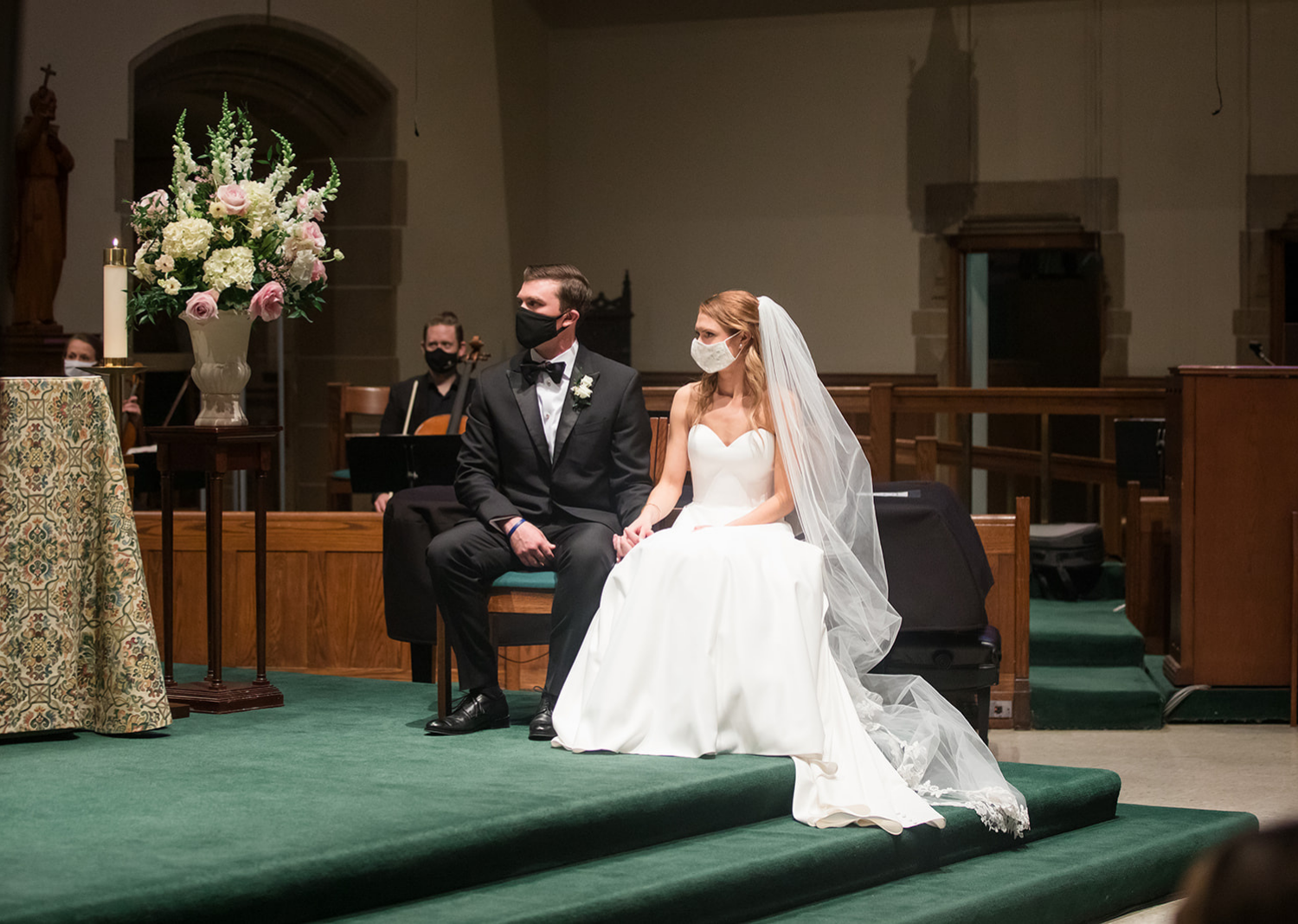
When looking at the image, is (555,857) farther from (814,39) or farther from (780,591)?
(814,39)

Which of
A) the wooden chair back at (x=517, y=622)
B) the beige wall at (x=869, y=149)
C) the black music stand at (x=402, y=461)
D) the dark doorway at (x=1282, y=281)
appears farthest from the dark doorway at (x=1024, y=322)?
the black music stand at (x=402, y=461)

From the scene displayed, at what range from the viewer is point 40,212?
6.72 meters

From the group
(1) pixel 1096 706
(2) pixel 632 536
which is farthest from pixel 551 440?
(1) pixel 1096 706

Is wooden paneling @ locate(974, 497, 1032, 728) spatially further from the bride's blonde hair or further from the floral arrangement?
the floral arrangement

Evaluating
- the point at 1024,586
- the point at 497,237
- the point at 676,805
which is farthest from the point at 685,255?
the point at 676,805

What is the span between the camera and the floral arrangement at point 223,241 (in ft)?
13.0

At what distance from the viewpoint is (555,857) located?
3.05 m

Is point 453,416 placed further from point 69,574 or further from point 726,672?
point 726,672

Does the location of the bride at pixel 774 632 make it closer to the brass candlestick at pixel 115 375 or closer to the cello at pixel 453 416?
the brass candlestick at pixel 115 375

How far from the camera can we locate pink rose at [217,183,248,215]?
396 cm

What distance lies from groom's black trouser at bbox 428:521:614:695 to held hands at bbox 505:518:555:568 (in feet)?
0.11

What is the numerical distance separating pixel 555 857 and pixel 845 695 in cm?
91

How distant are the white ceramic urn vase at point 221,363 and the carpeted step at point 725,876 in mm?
1741

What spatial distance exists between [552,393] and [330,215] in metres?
5.18
